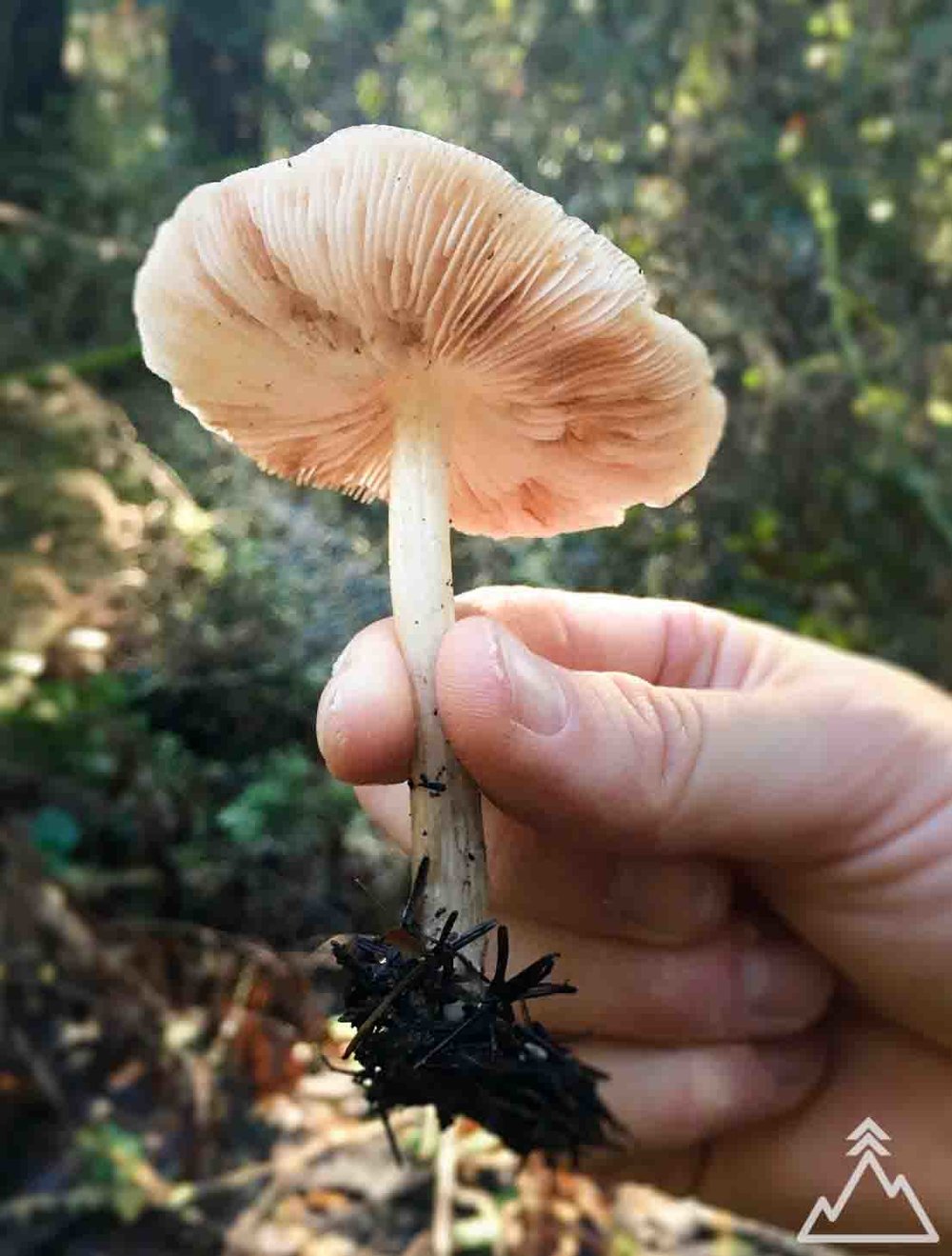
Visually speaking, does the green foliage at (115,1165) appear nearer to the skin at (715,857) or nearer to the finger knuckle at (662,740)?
the skin at (715,857)

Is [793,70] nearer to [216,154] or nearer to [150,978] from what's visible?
[216,154]

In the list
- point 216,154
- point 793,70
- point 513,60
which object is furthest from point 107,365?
point 793,70

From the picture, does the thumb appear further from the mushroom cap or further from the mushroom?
the mushroom cap

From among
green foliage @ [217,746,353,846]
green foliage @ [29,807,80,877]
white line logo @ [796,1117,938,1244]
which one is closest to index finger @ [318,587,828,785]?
white line logo @ [796,1117,938,1244]

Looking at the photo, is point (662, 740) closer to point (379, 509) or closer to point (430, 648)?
point (430, 648)

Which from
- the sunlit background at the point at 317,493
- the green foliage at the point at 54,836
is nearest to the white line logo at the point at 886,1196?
the sunlit background at the point at 317,493
